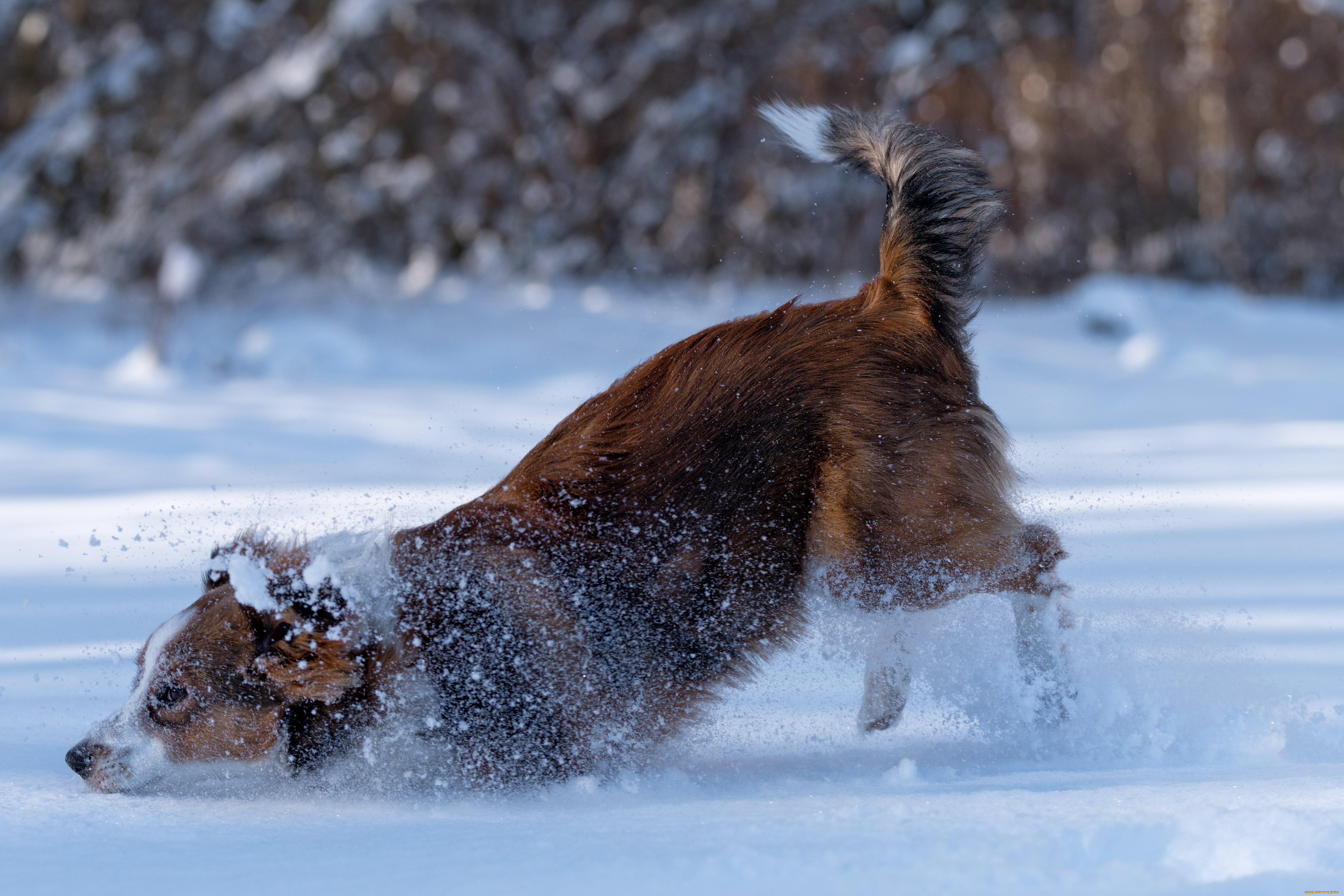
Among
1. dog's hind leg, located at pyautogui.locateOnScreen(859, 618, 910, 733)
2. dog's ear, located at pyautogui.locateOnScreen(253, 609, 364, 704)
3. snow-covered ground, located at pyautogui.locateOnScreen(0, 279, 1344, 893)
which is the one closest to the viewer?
snow-covered ground, located at pyautogui.locateOnScreen(0, 279, 1344, 893)

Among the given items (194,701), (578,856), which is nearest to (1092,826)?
(578,856)

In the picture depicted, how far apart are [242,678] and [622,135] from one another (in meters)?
12.2

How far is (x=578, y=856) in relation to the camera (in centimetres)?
231

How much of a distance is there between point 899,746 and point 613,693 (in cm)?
76

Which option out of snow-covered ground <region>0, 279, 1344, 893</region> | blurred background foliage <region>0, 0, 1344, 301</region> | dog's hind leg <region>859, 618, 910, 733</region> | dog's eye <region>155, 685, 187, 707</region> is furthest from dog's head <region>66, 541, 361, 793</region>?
blurred background foliage <region>0, 0, 1344, 301</region>

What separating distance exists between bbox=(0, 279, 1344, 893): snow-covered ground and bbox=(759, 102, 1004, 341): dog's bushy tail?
645 millimetres

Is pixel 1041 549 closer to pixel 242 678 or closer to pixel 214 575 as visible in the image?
pixel 242 678

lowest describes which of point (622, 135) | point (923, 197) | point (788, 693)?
point (788, 693)

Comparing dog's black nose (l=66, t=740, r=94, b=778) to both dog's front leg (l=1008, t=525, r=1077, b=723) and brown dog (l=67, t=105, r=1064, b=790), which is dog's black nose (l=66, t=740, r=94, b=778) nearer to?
brown dog (l=67, t=105, r=1064, b=790)

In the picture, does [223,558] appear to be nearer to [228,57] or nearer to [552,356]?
[552,356]

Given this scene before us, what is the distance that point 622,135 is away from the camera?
1449 centimetres

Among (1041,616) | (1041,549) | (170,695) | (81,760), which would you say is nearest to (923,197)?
(1041,549)

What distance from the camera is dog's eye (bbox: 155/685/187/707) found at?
303 centimetres

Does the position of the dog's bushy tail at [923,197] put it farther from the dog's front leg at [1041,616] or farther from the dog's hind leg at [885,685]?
the dog's hind leg at [885,685]
